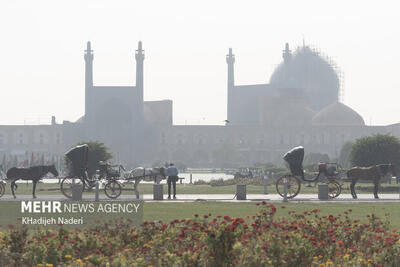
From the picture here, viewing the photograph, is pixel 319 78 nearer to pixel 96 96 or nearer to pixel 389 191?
pixel 96 96

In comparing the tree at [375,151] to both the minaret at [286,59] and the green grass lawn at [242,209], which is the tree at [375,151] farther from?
the minaret at [286,59]

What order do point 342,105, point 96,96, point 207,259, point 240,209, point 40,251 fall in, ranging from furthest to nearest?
point 342,105 < point 96,96 < point 240,209 < point 40,251 < point 207,259

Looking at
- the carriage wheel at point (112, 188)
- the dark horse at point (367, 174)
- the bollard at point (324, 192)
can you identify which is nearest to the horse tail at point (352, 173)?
the dark horse at point (367, 174)

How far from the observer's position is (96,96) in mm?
122312

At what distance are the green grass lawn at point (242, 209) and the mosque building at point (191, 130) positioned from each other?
3863 inches

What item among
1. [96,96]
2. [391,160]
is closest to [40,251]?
[391,160]

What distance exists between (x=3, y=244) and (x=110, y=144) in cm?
11896

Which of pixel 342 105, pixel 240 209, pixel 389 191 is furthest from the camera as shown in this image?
pixel 342 105

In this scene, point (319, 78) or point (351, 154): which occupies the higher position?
point (319, 78)

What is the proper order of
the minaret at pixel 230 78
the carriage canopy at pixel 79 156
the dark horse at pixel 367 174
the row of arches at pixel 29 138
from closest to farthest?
the carriage canopy at pixel 79 156 → the dark horse at pixel 367 174 → the minaret at pixel 230 78 → the row of arches at pixel 29 138

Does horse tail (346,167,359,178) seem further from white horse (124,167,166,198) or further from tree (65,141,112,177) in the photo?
tree (65,141,112,177)

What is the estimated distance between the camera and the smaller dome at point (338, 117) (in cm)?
13100

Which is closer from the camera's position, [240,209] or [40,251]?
[40,251]

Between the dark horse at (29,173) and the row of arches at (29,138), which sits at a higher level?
the row of arches at (29,138)
